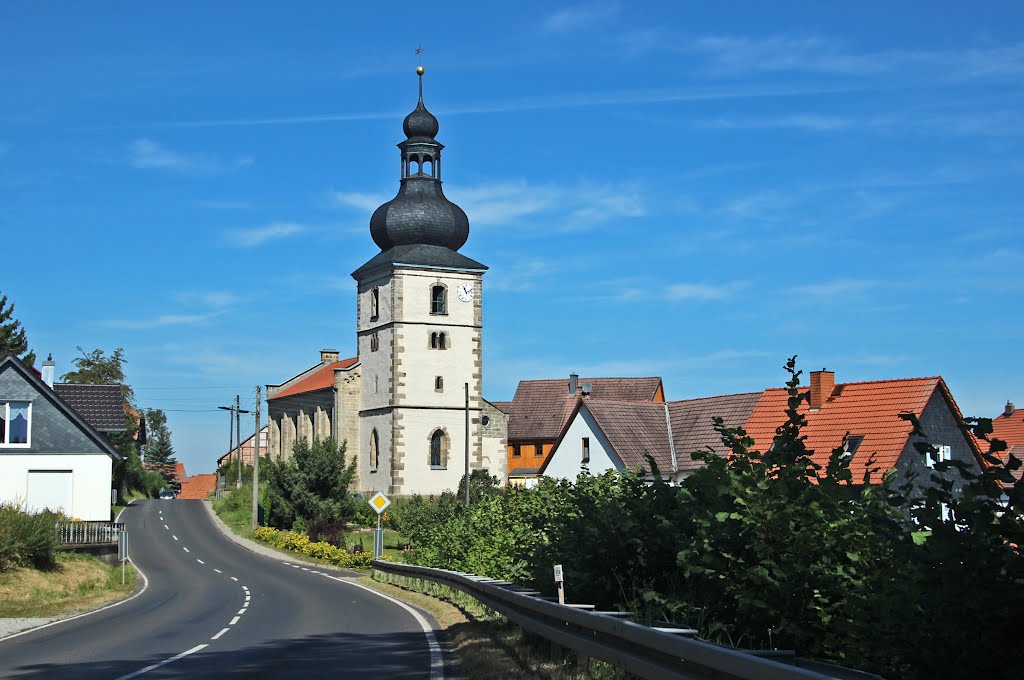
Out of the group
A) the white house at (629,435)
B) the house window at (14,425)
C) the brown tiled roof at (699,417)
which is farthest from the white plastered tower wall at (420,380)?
the house window at (14,425)

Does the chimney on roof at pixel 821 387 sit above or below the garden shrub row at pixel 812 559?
above

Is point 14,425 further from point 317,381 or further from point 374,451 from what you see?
point 317,381

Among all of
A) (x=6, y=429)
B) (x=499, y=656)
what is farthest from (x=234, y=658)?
(x=6, y=429)

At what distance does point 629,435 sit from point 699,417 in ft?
16.3

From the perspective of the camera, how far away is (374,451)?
7356cm

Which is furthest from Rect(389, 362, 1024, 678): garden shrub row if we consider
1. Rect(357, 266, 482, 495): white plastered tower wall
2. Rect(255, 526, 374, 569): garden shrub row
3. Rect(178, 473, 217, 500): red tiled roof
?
Rect(178, 473, 217, 500): red tiled roof

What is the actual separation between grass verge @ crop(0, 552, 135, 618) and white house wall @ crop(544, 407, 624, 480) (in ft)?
85.0

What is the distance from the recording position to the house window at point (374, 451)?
73.0 m

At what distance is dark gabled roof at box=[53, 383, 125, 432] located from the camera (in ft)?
160

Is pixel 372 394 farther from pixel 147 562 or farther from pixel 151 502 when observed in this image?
pixel 147 562

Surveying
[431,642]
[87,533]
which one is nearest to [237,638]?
[431,642]

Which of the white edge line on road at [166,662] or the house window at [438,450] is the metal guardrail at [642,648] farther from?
the house window at [438,450]

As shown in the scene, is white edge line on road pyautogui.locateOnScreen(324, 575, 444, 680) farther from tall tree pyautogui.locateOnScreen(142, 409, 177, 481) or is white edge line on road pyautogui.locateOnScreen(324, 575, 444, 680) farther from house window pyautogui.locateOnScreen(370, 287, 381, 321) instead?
tall tree pyautogui.locateOnScreen(142, 409, 177, 481)

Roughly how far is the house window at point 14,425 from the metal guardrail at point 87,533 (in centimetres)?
505
